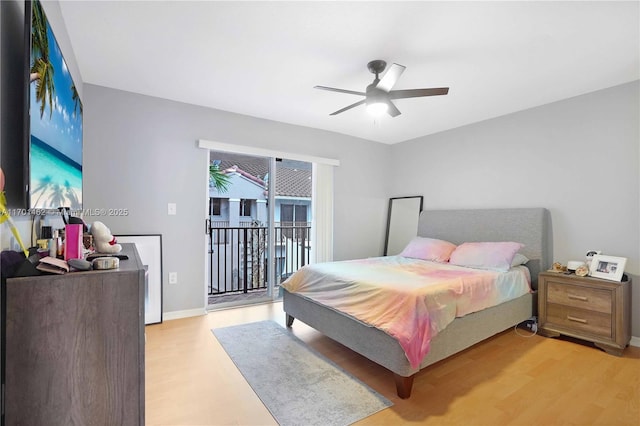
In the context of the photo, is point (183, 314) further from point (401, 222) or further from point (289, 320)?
point (401, 222)

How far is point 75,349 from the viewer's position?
95 cm

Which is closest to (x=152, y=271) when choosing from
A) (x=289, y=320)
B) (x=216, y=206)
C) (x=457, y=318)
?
(x=289, y=320)

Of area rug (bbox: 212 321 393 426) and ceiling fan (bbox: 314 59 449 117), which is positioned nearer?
area rug (bbox: 212 321 393 426)

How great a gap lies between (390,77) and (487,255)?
211 centimetres

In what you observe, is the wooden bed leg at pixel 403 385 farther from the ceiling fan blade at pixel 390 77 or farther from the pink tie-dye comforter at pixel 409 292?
the ceiling fan blade at pixel 390 77

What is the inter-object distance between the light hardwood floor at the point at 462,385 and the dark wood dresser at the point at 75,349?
0.88 metres

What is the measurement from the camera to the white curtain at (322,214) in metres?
4.22

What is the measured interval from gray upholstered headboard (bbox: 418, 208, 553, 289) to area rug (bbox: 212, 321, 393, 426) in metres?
2.41

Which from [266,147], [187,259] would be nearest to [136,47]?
[266,147]

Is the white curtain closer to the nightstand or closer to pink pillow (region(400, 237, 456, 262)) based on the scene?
pink pillow (region(400, 237, 456, 262))

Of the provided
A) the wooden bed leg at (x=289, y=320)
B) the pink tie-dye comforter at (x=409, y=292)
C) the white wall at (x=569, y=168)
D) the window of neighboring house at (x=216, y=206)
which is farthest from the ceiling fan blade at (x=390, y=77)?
the window of neighboring house at (x=216, y=206)

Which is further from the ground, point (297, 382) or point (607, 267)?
point (607, 267)

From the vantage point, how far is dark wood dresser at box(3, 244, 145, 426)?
2.90ft

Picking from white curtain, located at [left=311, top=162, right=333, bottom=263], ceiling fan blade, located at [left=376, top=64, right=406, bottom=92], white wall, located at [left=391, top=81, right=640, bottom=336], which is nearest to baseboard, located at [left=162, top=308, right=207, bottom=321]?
white curtain, located at [left=311, top=162, right=333, bottom=263]
